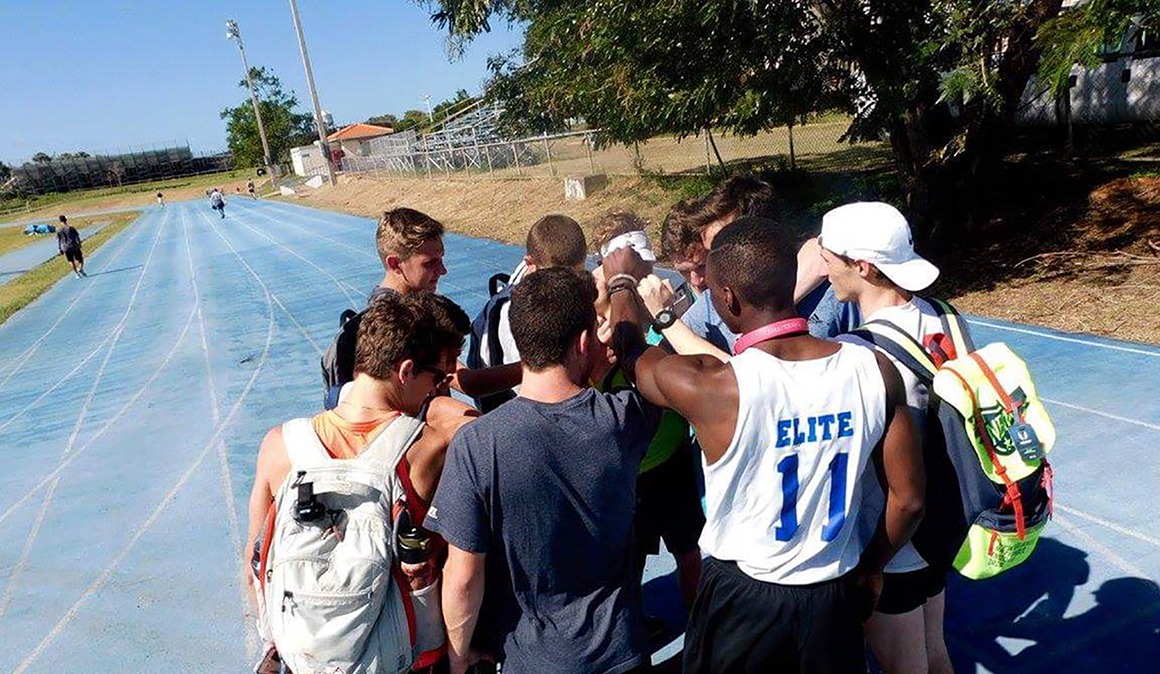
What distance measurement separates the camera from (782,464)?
1.85 metres

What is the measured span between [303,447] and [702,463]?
3.68ft

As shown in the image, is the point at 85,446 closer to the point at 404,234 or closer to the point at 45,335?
the point at 404,234

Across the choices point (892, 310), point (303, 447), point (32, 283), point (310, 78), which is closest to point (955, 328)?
point (892, 310)

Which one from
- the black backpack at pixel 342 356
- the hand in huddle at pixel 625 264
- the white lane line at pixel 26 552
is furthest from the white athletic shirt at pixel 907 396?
the white lane line at pixel 26 552

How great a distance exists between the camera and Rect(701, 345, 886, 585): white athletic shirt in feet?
5.92

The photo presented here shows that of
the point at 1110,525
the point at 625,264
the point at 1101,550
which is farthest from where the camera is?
the point at 1110,525

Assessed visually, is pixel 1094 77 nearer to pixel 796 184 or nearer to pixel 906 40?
pixel 796 184

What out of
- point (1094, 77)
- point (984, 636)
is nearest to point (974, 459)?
point (984, 636)

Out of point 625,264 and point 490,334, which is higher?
point 625,264

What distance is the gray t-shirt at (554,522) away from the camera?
74.4 inches

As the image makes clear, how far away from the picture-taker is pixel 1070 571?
3445mm

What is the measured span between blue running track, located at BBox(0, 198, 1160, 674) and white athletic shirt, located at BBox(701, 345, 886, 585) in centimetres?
158

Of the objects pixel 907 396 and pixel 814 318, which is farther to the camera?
pixel 814 318

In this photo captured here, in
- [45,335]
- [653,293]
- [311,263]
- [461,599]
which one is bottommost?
[45,335]
